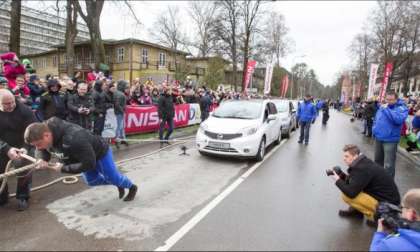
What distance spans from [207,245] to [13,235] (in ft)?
7.68

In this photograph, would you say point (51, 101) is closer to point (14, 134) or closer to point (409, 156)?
point (14, 134)

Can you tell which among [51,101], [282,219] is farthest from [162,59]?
[282,219]

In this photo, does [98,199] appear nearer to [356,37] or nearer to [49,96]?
[49,96]

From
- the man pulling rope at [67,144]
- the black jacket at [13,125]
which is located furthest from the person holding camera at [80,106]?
the man pulling rope at [67,144]

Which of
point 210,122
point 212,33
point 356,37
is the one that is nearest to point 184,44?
point 212,33

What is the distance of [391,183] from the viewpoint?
3.64 meters

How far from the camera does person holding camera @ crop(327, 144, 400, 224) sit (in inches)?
143

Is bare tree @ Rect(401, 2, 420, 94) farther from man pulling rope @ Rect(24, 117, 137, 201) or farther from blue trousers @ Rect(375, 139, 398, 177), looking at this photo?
man pulling rope @ Rect(24, 117, 137, 201)

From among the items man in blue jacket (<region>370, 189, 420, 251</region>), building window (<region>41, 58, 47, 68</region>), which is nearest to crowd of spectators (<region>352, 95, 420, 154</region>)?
man in blue jacket (<region>370, 189, 420, 251</region>)

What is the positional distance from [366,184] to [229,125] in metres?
4.03

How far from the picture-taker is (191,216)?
3928mm

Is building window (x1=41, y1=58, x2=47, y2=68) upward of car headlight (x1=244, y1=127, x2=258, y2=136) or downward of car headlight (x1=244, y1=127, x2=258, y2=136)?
upward

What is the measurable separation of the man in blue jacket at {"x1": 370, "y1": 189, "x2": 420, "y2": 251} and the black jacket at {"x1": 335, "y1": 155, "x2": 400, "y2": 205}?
1089mm

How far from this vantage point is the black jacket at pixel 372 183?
142 inches
